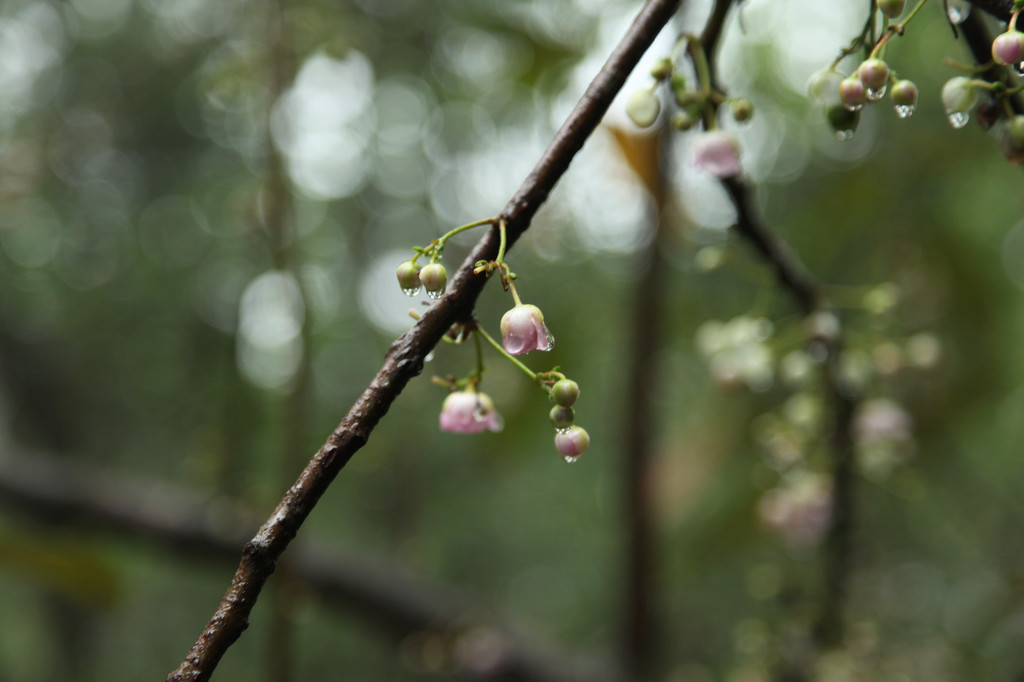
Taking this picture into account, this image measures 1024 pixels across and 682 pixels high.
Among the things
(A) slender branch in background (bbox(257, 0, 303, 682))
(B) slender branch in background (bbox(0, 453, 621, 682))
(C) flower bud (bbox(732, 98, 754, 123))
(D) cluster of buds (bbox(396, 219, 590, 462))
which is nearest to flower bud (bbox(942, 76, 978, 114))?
(C) flower bud (bbox(732, 98, 754, 123))

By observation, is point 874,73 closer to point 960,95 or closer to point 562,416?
point 960,95

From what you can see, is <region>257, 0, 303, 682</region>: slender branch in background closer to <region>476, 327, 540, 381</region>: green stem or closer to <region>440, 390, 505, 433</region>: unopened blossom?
<region>440, 390, 505, 433</region>: unopened blossom

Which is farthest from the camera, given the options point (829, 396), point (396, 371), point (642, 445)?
point (642, 445)

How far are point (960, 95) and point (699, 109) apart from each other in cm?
15

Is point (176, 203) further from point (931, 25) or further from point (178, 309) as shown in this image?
point (931, 25)

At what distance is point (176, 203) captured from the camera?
4.36m

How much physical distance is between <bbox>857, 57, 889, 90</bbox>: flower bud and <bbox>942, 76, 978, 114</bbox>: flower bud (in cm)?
4

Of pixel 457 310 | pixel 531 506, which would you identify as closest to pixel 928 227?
pixel 457 310

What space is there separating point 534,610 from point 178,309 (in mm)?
3931

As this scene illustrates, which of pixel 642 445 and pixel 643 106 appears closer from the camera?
pixel 643 106

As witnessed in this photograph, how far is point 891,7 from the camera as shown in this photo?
395 mm

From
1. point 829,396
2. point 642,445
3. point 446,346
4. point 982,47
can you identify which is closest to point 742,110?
point 982,47

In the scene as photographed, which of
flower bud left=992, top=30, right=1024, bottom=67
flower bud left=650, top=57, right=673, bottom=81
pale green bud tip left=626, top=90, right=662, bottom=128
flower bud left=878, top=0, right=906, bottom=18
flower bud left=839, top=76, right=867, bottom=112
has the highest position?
pale green bud tip left=626, top=90, right=662, bottom=128

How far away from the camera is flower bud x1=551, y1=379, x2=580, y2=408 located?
40 cm
